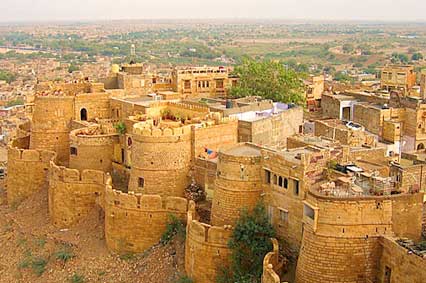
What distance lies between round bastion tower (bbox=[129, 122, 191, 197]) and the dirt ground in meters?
2.13

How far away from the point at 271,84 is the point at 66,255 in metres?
14.6

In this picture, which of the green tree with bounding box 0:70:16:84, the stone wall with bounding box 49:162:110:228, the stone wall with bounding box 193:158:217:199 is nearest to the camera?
the stone wall with bounding box 193:158:217:199

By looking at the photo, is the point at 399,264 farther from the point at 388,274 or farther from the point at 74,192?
the point at 74,192

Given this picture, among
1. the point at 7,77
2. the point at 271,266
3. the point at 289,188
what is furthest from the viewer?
the point at 7,77

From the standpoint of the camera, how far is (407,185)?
18594mm

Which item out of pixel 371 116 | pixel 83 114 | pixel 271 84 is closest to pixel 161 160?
pixel 83 114

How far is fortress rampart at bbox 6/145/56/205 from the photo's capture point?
28.2 metres

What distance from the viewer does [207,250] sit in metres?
19.2

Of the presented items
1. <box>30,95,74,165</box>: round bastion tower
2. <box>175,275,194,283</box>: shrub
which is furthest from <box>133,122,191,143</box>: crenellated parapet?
<box>30,95,74,165</box>: round bastion tower

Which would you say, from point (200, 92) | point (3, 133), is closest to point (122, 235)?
point (200, 92)

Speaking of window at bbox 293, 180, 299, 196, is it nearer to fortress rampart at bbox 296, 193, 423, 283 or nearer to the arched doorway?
fortress rampart at bbox 296, 193, 423, 283

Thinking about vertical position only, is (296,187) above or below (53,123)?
above

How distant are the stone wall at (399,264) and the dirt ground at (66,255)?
655 cm

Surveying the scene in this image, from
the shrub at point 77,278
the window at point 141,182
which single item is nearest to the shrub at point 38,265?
the shrub at point 77,278
